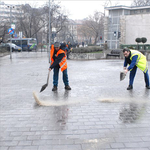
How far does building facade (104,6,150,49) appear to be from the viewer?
37.9 m

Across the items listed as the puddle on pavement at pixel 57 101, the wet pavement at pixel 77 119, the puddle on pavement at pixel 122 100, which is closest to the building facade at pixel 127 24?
the wet pavement at pixel 77 119

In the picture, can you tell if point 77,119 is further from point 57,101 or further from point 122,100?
point 122,100

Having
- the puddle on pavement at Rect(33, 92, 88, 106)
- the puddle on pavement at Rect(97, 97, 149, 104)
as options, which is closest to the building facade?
the puddle on pavement at Rect(97, 97, 149, 104)

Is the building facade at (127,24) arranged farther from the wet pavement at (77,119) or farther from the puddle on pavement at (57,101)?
the puddle on pavement at (57,101)

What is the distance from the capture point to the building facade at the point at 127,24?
3794cm

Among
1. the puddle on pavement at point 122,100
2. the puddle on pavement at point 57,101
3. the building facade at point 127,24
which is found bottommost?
the puddle on pavement at point 57,101

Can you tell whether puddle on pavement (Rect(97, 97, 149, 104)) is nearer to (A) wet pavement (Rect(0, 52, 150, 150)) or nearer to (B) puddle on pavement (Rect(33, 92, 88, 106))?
(A) wet pavement (Rect(0, 52, 150, 150))

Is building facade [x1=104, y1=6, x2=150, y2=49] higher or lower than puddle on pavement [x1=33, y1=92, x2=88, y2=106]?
higher

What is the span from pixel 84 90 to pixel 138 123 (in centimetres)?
335

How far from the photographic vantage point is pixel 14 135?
4.31m

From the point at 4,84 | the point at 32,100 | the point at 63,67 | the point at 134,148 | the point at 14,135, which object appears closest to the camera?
the point at 134,148

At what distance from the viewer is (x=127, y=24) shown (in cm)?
3962

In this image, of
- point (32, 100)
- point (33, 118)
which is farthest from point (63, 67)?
point (33, 118)

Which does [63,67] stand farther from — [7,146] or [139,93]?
[7,146]
